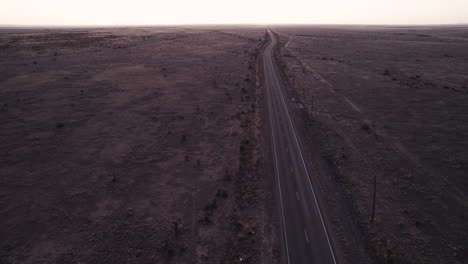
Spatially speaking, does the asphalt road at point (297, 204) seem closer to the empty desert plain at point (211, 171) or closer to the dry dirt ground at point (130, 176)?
the empty desert plain at point (211, 171)

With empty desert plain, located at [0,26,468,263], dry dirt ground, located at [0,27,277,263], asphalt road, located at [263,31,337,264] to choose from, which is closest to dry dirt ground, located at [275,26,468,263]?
empty desert plain, located at [0,26,468,263]

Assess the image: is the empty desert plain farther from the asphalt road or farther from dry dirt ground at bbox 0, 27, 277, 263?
the asphalt road

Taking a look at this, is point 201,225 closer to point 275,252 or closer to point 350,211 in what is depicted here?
point 275,252

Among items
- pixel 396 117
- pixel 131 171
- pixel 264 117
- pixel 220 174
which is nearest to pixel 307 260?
pixel 220 174

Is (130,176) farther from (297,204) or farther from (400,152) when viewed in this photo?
(400,152)

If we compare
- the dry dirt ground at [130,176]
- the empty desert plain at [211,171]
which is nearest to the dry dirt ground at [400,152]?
the empty desert plain at [211,171]
